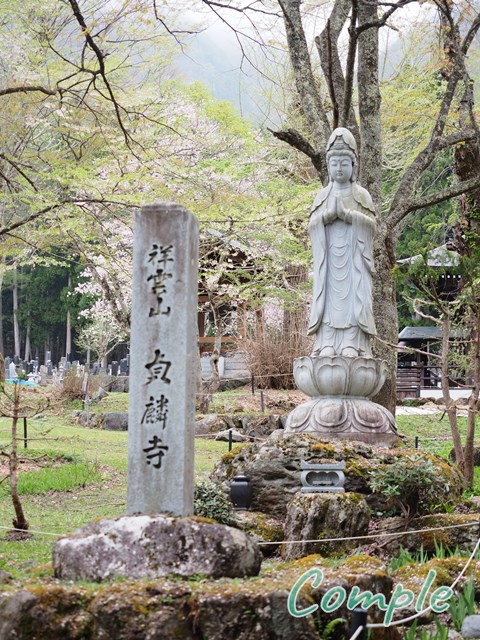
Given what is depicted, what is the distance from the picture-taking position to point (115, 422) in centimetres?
1792

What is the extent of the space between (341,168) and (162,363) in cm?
513

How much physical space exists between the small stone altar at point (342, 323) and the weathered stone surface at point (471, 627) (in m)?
3.89

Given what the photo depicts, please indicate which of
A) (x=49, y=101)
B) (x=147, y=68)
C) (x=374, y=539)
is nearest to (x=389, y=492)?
(x=374, y=539)

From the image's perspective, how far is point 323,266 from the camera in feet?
31.4

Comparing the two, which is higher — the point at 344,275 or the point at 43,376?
the point at 344,275

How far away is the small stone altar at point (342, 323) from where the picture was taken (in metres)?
8.77

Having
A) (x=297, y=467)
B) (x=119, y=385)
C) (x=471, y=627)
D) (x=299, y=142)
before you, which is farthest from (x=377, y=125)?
(x=119, y=385)

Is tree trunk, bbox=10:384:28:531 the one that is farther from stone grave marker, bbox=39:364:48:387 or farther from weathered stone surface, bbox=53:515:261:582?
stone grave marker, bbox=39:364:48:387

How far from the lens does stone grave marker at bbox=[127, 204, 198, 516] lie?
203 inches

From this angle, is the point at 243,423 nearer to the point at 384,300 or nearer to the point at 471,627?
the point at 384,300

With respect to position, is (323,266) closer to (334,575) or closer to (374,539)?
(374,539)

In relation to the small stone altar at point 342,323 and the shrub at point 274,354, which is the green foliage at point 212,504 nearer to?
the small stone altar at point 342,323

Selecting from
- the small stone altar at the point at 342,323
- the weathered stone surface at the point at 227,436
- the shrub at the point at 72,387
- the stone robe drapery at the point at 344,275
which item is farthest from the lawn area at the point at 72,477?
the shrub at the point at 72,387

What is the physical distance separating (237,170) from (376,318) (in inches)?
330
